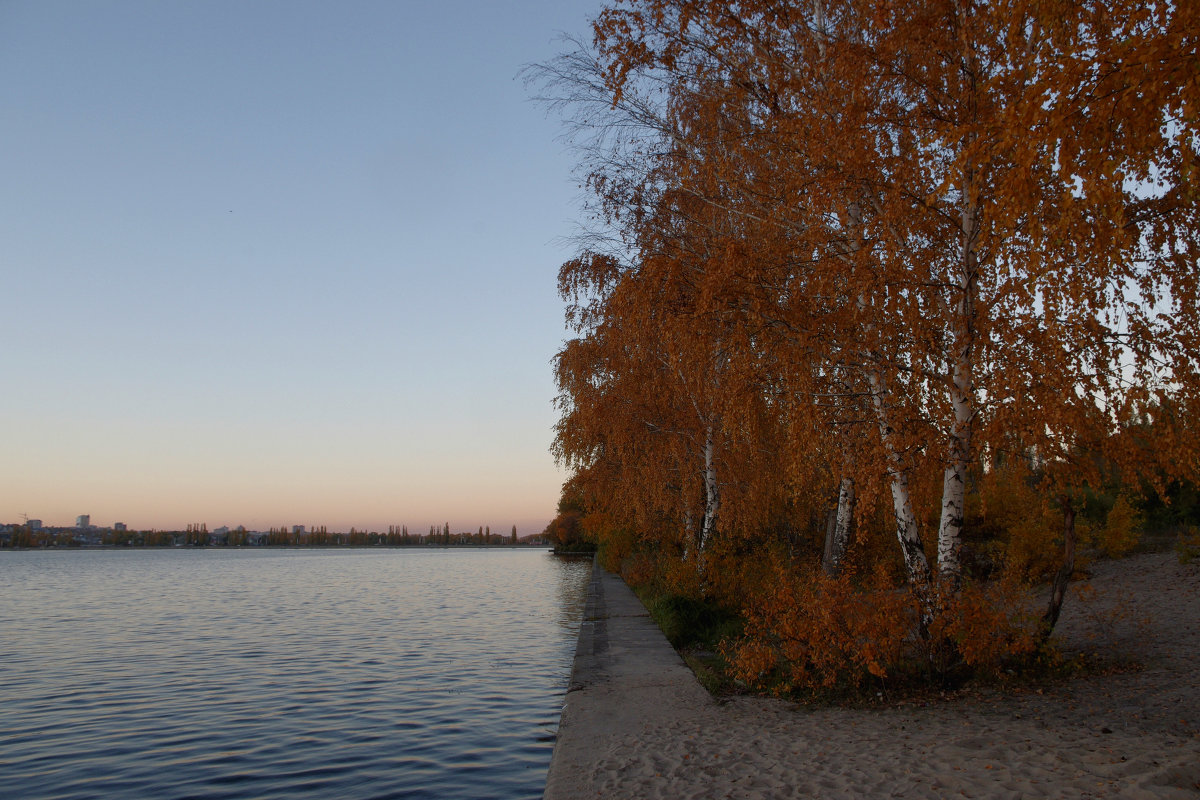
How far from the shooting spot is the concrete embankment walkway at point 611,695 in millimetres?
6320

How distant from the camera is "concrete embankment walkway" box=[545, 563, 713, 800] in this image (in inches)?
249

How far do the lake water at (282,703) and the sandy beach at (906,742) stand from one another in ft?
3.12

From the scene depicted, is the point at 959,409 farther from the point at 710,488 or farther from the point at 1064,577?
the point at 710,488

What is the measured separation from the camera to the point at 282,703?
33.7 feet

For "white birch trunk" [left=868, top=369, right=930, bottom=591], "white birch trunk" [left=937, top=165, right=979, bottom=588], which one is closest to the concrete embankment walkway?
"white birch trunk" [left=868, top=369, right=930, bottom=591]

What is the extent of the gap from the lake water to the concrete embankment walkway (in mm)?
466

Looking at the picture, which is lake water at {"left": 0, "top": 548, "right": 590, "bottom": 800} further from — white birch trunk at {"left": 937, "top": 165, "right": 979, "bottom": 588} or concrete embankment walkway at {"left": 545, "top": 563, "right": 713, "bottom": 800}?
white birch trunk at {"left": 937, "top": 165, "right": 979, "bottom": 588}

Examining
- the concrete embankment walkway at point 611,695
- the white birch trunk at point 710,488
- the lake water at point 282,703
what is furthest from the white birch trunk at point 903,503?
the white birch trunk at point 710,488

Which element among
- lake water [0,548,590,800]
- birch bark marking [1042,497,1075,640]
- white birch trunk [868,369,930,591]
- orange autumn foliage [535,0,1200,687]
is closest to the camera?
orange autumn foliage [535,0,1200,687]

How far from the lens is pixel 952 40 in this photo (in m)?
7.66

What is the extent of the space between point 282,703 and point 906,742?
8.09m

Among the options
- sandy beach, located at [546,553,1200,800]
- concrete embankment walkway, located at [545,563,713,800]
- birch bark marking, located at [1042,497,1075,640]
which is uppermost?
birch bark marking, located at [1042,497,1075,640]

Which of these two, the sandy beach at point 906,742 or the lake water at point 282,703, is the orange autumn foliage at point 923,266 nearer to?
the sandy beach at point 906,742

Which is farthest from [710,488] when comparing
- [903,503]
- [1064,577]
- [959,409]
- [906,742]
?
[906,742]
